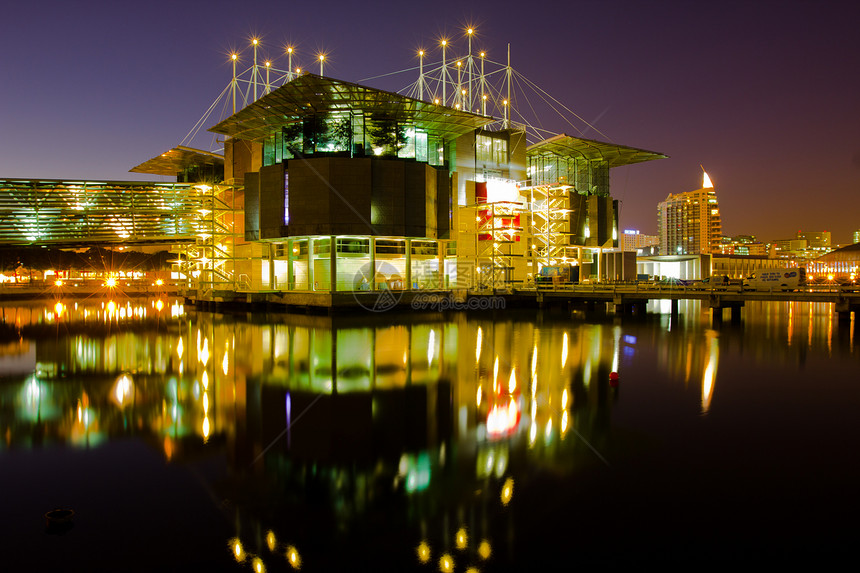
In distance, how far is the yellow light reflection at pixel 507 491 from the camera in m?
7.03

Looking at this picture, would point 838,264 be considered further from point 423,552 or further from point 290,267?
point 423,552

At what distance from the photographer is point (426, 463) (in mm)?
8398

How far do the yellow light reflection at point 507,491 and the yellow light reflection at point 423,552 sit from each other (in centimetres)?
146

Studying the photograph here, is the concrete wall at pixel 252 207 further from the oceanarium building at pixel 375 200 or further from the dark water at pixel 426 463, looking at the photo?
the dark water at pixel 426 463

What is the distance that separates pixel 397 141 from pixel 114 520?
149ft

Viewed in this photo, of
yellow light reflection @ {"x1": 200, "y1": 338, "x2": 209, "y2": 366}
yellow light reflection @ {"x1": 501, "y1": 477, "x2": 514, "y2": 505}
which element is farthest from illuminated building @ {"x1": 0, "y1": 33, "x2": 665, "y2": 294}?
yellow light reflection @ {"x1": 501, "y1": 477, "x2": 514, "y2": 505}

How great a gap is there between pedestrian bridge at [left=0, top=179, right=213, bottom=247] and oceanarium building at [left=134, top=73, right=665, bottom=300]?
10.2 feet

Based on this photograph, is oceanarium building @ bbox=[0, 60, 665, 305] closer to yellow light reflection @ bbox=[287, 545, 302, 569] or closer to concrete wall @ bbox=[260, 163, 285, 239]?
concrete wall @ bbox=[260, 163, 285, 239]

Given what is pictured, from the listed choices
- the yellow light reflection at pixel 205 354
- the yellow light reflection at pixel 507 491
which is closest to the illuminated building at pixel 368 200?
the yellow light reflection at pixel 205 354

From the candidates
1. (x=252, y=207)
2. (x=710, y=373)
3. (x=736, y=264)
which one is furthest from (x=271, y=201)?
(x=736, y=264)

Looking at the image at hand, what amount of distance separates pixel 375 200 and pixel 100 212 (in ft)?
115

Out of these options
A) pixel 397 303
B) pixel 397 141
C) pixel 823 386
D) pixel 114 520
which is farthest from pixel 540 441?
pixel 397 141

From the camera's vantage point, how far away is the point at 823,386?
49.3 ft

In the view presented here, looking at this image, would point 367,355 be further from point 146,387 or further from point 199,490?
point 199,490
